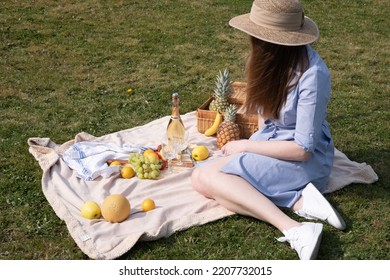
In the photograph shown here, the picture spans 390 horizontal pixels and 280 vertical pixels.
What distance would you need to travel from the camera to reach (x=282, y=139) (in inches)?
162

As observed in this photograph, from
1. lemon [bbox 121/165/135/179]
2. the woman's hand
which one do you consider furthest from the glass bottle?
the woman's hand

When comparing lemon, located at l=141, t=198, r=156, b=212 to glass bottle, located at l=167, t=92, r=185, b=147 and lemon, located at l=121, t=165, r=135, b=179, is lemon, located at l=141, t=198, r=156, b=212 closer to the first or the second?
lemon, located at l=121, t=165, r=135, b=179

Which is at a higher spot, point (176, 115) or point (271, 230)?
point (176, 115)

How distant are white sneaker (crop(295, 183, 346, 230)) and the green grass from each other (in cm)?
7

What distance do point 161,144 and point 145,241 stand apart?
1.44 metres

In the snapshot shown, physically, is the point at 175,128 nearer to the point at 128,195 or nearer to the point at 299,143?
the point at 128,195

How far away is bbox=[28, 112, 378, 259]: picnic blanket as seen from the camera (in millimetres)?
3793

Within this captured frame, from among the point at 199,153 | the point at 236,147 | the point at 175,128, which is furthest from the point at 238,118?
the point at 236,147

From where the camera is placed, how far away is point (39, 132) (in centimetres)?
557

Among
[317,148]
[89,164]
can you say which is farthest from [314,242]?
[89,164]

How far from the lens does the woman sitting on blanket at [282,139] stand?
12.5 feet

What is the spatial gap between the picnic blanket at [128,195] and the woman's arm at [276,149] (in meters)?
0.47

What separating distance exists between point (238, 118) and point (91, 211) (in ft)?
5.89

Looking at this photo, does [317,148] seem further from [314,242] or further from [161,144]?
[161,144]
